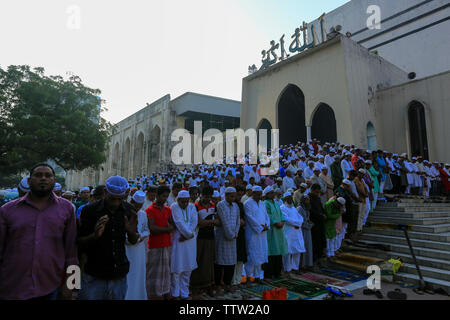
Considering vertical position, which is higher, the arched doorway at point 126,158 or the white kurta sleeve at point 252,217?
the arched doorway at point 126,158

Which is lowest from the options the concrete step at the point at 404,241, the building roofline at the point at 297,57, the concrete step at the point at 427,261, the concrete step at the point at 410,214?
the concrete step at the point at 427,261

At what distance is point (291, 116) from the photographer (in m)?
19.2

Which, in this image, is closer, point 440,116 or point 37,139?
point 440,116

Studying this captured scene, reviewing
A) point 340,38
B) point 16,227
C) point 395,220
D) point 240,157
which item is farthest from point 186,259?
point 340,38

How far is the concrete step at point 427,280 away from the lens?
158 inches

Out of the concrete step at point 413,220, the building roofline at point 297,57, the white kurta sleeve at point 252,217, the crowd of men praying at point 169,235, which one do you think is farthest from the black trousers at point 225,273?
the building roofline at point 297,57

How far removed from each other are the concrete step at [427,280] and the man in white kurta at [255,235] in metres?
2.34

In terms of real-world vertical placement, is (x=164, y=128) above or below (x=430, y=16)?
below

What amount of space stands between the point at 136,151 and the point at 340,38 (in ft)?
81.7

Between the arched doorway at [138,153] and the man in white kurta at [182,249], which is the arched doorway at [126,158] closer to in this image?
the arched doorway at [138,153]

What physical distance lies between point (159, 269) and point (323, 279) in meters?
2.88

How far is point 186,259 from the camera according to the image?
12.5 feet

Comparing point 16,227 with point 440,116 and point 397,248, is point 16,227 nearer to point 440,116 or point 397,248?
point 397,248

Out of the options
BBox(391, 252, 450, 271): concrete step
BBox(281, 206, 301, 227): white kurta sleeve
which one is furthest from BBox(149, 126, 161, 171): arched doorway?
BBox(391, 252, 450, 271): concrete step
